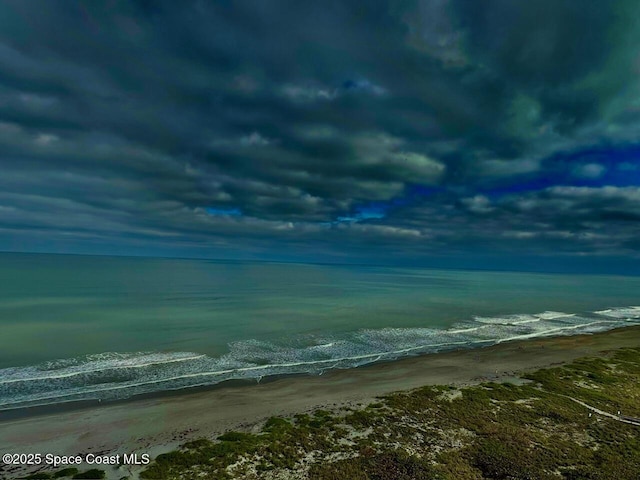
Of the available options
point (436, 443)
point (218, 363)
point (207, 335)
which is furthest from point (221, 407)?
point (207, 335)

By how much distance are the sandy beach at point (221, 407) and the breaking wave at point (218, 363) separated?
2.16 m

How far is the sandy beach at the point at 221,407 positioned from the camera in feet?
Answer: 51.3

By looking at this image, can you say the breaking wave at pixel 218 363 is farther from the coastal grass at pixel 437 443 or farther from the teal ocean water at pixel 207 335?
the coastal grass at pixel 437 443

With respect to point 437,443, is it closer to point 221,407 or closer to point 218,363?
point 221,407

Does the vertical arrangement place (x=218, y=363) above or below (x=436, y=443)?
below

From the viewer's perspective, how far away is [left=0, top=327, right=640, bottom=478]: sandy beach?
51.3ft

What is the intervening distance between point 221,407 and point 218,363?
887 cm

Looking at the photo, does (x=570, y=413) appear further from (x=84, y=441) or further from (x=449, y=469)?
(x=84, y=441)

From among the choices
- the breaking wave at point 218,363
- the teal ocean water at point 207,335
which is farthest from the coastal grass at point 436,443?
the teal ocean water at point 207,335

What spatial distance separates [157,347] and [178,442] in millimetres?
18694

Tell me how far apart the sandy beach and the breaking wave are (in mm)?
2160

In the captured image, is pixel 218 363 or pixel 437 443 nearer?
pixel 437 443

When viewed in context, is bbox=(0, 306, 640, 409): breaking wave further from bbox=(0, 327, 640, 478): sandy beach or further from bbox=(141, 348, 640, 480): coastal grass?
bbox=(141, 348, 640, 480): coastal grass

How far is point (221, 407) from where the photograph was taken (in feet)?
64.8
